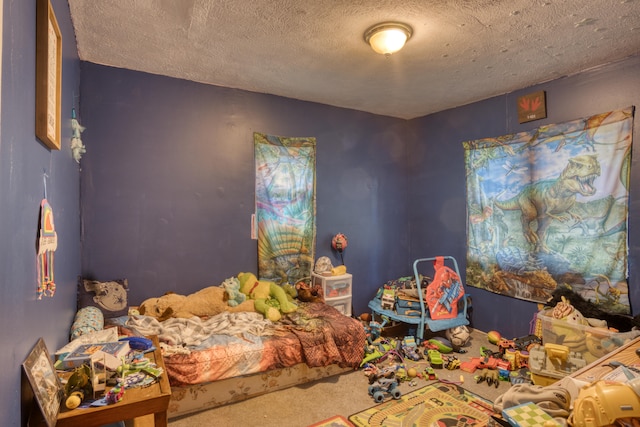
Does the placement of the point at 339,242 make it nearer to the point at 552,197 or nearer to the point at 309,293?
the point at 309,293

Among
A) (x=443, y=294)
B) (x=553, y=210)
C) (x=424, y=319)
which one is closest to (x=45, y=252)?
(x=424, y=319)

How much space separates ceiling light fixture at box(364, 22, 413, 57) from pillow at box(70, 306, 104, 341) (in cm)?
254

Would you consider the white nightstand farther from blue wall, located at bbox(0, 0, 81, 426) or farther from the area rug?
blue wall, located at bbox(0, 0, 81, 426)

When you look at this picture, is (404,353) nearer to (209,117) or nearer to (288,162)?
(288,162)

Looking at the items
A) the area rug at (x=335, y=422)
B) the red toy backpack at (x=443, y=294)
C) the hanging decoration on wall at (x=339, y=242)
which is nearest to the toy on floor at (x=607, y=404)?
the area rug at (x=335, y=422)

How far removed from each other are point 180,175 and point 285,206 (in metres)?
1.07

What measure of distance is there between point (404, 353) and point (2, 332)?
117 inches

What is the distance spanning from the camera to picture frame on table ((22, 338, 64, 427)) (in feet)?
3.66

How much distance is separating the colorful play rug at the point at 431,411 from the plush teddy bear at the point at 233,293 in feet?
4.60

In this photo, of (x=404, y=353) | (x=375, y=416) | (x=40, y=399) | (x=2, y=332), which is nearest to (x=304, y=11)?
(x=2, y=332)

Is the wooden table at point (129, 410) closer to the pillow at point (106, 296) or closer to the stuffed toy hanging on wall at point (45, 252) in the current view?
the stuffed toy hanging on wall at point (45, 252)

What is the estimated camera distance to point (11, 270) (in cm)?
96

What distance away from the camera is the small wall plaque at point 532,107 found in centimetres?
328

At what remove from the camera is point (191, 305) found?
119 inches
